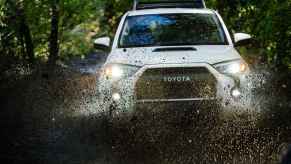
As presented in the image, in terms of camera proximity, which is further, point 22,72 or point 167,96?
point 22,72

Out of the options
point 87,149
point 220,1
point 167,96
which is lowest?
point 220,1

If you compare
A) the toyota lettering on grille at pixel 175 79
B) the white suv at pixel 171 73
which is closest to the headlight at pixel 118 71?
the white suv at pixel 171 73

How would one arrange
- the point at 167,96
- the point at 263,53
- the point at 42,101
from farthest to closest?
1. the point at 263,53
2. the point at 42,101
3. the point at 167,96

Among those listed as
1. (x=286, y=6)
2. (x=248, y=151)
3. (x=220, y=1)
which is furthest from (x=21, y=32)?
(x=248, y=151)

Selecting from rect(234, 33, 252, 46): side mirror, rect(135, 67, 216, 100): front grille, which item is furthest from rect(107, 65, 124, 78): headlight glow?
rect(234, 33, 252, 46): side mirror

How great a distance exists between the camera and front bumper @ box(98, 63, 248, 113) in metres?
7.74

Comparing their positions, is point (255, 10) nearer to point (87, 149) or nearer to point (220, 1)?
point (220, 1)

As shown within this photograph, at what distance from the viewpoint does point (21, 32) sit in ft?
59.7

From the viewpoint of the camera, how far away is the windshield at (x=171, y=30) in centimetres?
898

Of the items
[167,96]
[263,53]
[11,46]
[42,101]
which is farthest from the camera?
[11,46]

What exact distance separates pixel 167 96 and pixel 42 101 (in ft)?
14.5

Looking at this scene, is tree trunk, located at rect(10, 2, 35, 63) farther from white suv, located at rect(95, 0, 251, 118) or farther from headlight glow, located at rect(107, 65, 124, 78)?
headlight glow, located at rect(107, 65, 124, 78)

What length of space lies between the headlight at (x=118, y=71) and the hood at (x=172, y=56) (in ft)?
0.23

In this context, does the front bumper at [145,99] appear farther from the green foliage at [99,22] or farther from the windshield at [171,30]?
the green foliage at [99,22]
